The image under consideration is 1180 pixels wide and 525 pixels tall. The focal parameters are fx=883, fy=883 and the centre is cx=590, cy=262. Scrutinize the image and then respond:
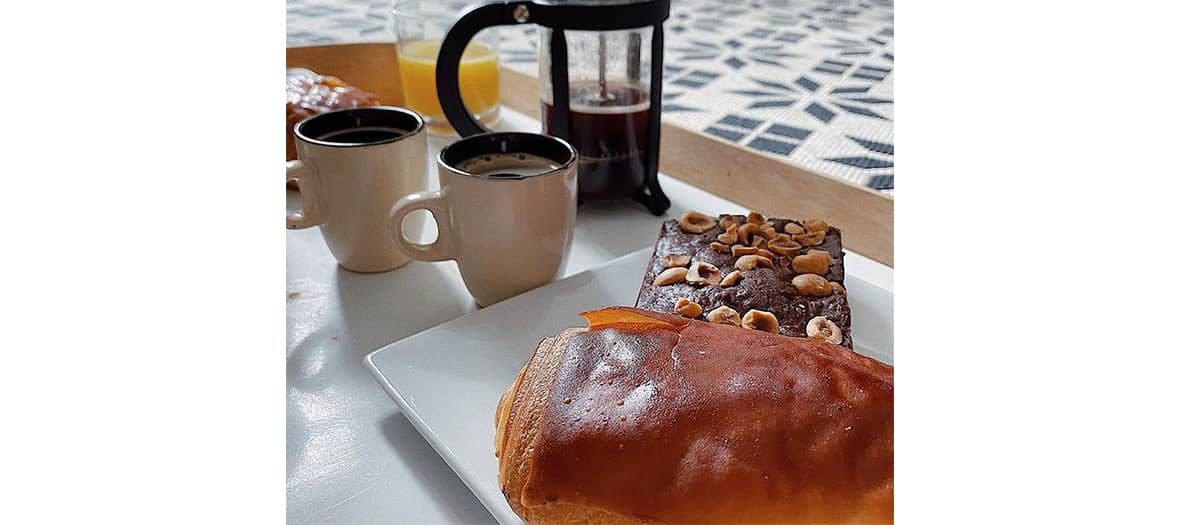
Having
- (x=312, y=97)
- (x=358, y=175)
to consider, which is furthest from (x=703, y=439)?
(x=312, y=97)

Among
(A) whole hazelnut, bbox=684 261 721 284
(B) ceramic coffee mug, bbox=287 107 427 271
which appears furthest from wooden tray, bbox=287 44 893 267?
(B) ceramic coffee mug, bbox=287 107 427 271

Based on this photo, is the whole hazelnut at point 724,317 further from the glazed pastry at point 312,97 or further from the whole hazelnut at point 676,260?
the glazed pastry at point 312,97

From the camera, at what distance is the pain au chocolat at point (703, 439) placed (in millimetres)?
423

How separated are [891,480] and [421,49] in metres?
1.00

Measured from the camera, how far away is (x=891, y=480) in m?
0.42

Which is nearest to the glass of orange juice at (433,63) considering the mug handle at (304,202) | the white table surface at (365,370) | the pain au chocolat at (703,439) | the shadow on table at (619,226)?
the white table surface at (365,370)

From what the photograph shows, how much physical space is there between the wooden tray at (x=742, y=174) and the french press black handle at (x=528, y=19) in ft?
0.64

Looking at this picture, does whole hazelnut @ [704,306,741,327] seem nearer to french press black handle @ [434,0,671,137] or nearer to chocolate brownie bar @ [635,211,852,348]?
chocolate brownie bar @ [635,211,852,348]

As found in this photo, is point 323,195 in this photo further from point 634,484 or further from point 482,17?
point 634,484

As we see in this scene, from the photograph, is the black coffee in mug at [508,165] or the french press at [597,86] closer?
the black coffee in mug at [508,165]

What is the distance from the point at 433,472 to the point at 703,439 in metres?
0.22

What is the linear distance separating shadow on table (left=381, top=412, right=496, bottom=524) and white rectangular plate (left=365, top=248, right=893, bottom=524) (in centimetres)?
2

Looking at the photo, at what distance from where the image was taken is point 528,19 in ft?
3.11

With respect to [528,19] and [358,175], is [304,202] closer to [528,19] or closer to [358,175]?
[358,175]
